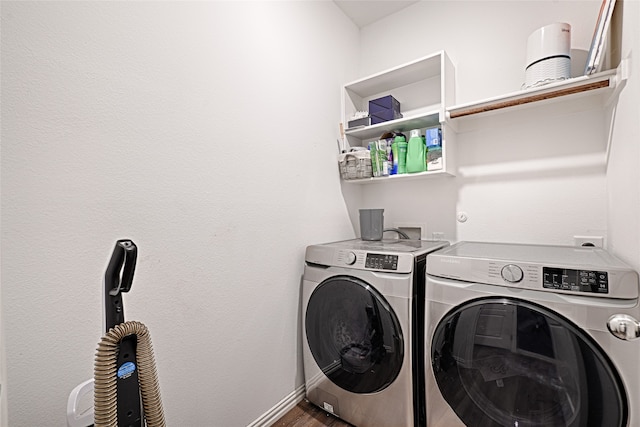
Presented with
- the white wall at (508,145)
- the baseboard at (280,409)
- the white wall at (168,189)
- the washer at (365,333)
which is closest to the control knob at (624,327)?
the washer at (365,333)

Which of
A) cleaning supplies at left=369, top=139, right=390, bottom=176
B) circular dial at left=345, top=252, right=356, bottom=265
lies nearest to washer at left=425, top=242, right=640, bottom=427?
circular dial at left=345, top=252, right=356, bottom=265

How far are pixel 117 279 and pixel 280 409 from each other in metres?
1.23

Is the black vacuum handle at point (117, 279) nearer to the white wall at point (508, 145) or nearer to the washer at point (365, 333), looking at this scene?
the washer at point (365, 333)

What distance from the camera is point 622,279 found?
2.89ft

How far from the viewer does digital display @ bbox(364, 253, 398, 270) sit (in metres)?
1.31

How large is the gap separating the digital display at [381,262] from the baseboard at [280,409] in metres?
0.88

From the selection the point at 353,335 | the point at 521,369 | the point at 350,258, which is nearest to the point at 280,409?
the point at 353,335

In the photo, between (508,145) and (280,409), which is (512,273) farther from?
(280,409)

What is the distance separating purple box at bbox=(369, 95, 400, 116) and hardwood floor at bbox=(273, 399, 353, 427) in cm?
183

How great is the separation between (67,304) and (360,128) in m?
1.71

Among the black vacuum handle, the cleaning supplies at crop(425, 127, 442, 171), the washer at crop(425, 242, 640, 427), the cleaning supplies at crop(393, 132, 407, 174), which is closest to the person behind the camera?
the black vacuum handle

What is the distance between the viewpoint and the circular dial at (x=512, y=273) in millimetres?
1034

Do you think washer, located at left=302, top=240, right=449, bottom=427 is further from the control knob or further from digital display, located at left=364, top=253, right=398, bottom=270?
the control knob

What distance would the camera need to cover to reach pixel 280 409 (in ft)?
5.04
